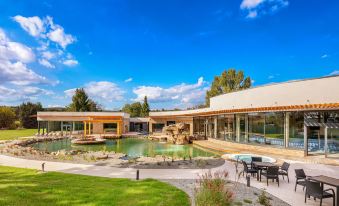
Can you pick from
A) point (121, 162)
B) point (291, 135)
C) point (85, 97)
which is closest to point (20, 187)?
point (121, 162)

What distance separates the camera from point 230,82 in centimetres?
4800

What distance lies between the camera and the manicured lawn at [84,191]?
22.9 feet

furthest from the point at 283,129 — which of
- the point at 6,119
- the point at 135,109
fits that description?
the point at 6,119

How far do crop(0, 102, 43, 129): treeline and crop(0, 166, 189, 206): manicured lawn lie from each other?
5029cm

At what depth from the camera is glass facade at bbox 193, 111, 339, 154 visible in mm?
14777

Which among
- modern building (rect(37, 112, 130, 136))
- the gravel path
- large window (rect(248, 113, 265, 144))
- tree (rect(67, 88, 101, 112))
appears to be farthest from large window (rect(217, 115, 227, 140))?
tree (rect(67, 88, 101, 112))

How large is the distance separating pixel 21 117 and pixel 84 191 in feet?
191

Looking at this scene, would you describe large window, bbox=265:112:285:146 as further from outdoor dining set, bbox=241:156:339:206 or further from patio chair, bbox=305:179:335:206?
patio chair, bbox=305:179:335:206

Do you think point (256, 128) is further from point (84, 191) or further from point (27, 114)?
point (27, 114)

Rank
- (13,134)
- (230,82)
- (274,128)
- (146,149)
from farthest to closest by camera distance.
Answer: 1. (230,82)
2. (13,134)
3. (146,149)
4. (274,128)

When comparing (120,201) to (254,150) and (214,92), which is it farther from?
(214,92)

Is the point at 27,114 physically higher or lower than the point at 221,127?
higher

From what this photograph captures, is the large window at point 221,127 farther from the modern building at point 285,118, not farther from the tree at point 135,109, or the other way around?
the tree at point 135,109

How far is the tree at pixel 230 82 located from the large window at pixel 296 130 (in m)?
30.9
